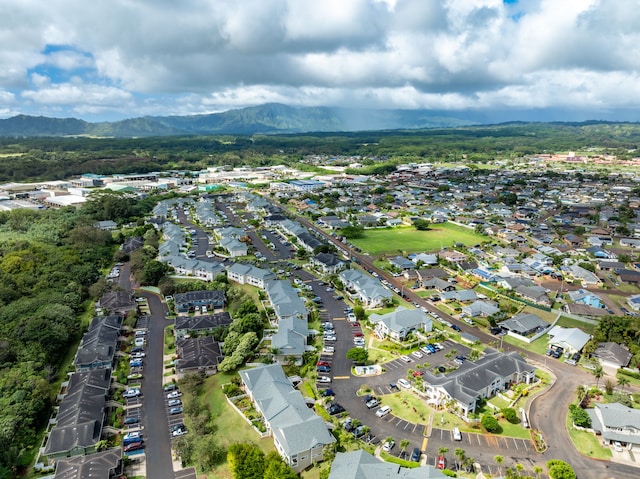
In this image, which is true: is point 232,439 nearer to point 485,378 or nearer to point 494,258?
point 485,378

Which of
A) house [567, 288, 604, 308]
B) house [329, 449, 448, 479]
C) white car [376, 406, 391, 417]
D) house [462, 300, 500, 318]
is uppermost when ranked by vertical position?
house [329, 449, 448, 479]

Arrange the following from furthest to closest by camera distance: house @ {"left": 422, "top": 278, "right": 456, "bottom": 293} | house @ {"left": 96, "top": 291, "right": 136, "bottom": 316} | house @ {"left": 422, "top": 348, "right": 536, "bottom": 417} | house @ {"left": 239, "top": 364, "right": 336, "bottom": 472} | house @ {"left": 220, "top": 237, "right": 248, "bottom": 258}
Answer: house @ {"left": 220, "top": 237, "right": 248, "bottom": 258}, house @ {"left": 422, "top": 278, "right": 456, "bottom": 293}, house @ {"left": 96, "top": 291, "right": 136, "bottom": 316}, house @ {"left": 422, "top": 348, "right": 536, "bottom": 417}, house @ {"left": 239, "top": 364, "right": 336, "bottom": 472}

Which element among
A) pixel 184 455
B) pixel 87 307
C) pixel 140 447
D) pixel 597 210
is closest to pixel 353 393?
pixel 184 455

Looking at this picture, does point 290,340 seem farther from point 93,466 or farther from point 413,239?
point 413,239

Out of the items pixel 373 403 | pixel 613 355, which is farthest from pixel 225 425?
pixel 613 355

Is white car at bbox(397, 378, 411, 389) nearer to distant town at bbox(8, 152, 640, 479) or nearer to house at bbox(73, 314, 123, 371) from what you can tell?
distant town at bbox(8, 152, 640, 479)

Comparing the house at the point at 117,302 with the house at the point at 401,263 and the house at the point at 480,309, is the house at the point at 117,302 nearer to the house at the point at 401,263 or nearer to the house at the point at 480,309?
the house at the point at 401,263

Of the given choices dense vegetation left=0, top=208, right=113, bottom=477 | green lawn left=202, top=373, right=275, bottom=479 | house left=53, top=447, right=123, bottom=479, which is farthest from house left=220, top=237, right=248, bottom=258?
house left=53, top=447, right=123, bottom=479

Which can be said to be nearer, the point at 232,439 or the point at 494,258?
the point at 232,439
